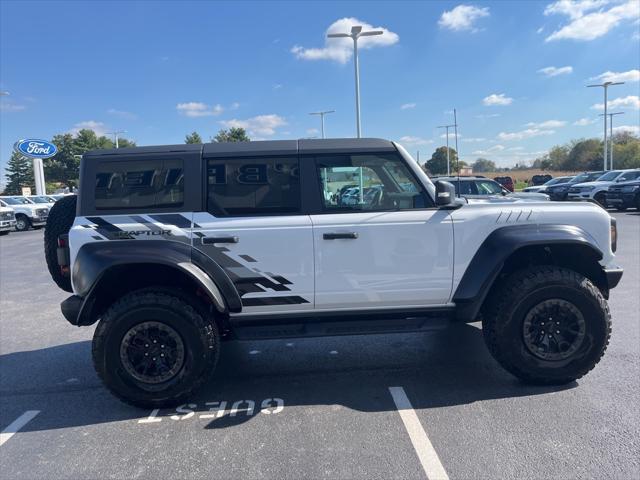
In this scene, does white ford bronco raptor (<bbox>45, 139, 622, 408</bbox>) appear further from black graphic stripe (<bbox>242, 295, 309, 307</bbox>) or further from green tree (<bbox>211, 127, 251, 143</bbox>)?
green tree (<bbox>211, 127, 251, 143</bbox>)

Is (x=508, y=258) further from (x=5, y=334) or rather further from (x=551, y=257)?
(x=5, y=334)

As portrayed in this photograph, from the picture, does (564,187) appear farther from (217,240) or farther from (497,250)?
(217,240)

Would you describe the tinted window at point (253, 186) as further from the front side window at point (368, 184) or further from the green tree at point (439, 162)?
the green tree at point (439, 162)

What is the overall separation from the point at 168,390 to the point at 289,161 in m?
2.01

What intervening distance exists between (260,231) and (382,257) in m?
0.97

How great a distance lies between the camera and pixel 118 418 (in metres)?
3.47

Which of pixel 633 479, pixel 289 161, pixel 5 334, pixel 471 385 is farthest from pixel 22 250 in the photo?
pixel 633 479

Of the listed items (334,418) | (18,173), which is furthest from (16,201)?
(18,173)

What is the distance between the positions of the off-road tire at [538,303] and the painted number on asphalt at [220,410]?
185 centimetres

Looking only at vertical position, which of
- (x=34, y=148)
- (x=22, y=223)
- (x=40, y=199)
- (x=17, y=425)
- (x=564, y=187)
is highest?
(x=34, y=148)

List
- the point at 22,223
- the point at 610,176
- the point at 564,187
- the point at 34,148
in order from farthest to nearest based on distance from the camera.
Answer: the point at 34,148 → the point at 564,187 → the point at 610,176 → the point at 22,223

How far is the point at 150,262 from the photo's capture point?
11.2 ft

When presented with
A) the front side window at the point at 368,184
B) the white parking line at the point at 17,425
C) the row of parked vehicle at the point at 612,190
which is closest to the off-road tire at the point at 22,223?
the white parking line at the point at 17,425

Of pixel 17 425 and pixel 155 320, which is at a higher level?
pixel 155 320
